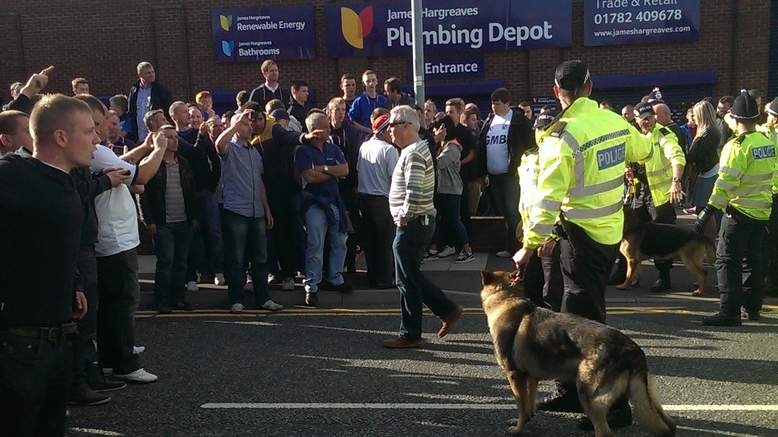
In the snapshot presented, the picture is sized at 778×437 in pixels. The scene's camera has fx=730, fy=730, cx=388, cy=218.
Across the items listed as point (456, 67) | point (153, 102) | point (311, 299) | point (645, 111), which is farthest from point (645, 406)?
point (456, 67)

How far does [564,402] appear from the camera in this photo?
4793mm

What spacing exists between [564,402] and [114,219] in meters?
3.55

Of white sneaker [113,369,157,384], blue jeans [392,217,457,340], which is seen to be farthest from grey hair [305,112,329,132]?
white sneaker [113,369,157,384]

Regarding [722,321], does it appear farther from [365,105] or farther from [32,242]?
[32,242]

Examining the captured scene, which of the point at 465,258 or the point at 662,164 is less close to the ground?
the point at 662,164

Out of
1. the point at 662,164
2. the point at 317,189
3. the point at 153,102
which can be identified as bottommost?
the point at 317,189

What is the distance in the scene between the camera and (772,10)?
59.1 feet

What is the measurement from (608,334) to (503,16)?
51.9ft

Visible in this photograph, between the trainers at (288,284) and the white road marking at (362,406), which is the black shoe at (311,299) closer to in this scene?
the trainers at (288,284)

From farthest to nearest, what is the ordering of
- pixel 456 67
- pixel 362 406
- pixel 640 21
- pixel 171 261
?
pixel 456 67 → pixel 640 21 → pixel 171 261 → pixel 362 406

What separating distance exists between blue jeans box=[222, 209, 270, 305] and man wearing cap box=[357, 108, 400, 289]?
1361 millimetres

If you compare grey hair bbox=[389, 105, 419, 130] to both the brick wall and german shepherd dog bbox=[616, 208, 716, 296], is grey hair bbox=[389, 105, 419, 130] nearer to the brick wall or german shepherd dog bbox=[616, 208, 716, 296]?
german shepherd dog bbox=[616, 208, 716, 296]

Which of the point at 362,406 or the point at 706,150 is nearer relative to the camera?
the point at 362,406

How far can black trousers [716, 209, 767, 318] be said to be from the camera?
670 centimetres
